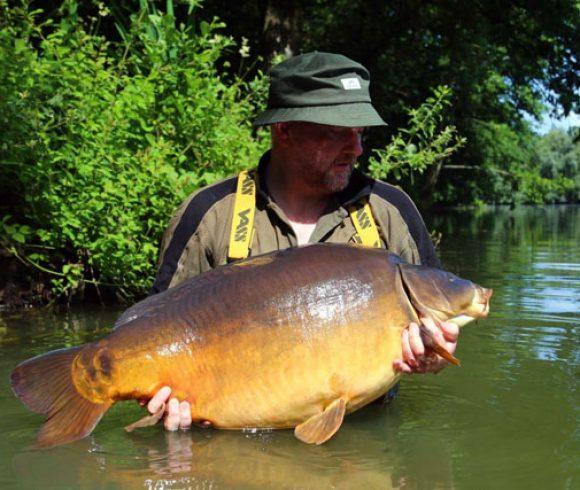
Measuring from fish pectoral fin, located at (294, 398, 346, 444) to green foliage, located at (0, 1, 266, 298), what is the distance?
3769 mm

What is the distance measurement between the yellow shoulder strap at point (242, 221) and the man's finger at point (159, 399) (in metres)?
0.82

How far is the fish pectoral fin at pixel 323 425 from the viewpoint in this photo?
3062 millimetres

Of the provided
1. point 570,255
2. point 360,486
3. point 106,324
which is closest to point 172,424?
point 360,486

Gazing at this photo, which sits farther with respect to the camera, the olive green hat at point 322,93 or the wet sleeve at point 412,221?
the wet sleeve at point 412,221

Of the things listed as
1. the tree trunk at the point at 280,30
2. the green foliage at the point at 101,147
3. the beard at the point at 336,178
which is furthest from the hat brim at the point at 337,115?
the tree trunk at the point at 280,30

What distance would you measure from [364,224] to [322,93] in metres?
0.65

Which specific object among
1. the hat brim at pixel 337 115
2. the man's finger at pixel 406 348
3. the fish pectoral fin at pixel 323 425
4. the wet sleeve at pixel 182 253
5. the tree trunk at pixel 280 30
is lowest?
the fish pectoral fin at pixel 323 425

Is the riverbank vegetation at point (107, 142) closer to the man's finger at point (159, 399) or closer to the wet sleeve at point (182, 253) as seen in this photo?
the wet sleeve at point (182, 253)

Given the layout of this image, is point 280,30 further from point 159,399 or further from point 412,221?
point 159,399

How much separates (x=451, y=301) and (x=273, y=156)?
1237mm

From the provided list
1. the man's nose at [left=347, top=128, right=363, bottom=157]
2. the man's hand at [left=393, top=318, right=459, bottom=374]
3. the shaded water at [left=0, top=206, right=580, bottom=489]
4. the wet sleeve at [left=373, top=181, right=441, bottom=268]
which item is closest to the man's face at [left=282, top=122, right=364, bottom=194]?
the man's nose at [left=347, top=128, right=363, bottom=157]

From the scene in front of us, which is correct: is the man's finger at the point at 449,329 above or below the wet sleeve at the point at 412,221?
below

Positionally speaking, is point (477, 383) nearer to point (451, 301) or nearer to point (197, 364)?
point (451, 301)

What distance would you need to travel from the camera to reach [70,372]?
3.00m
